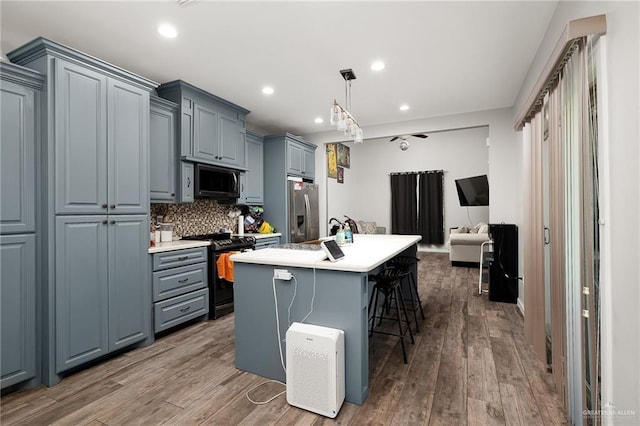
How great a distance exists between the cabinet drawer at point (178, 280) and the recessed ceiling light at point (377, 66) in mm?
2684

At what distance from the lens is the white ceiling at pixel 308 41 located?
6.86 feet

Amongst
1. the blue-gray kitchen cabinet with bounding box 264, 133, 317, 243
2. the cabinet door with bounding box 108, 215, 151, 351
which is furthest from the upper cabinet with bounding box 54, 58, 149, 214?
the blue-gray kitchen cabinet with bounding box 264, 133, 317, 243

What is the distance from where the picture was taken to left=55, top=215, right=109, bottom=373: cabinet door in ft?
7.06

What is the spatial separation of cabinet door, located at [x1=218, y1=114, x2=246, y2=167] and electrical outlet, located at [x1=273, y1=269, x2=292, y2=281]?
7.41 ft

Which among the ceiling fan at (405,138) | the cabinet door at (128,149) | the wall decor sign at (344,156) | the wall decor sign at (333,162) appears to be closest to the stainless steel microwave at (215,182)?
the cabinet door at (128,149)

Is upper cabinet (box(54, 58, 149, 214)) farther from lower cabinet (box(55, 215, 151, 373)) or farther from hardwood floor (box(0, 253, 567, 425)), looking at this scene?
hardwood floor (box(0, 253, 567, 425))

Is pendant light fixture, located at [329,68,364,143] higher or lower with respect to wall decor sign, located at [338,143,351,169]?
lower

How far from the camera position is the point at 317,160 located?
5.68m

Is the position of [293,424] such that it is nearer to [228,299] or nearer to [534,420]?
[534,420]

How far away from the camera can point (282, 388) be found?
80.7 inches

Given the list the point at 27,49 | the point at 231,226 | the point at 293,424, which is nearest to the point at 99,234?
the point at 27,49

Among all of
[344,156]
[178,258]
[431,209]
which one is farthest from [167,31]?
[431,209]

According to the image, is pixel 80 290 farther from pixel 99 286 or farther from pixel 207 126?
pixel 207 126

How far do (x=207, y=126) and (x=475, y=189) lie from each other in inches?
202
